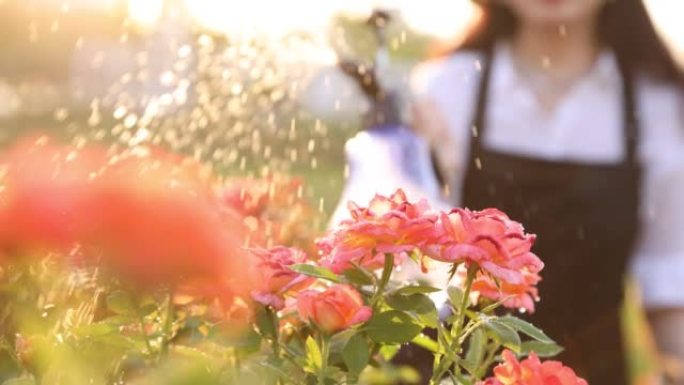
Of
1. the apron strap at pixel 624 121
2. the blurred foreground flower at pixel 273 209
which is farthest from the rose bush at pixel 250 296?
the apron strap at pixel 624 121

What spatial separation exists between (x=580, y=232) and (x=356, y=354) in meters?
1.44

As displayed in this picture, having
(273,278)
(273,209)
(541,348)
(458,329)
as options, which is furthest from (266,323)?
(273,209)

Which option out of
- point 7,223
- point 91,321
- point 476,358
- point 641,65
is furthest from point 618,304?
point 7,223

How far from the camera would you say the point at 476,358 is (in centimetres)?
108

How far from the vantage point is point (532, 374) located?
0.98m

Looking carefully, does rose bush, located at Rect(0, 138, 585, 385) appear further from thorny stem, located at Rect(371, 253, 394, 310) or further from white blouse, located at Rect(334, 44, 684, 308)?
white blouse, located at Rect(334, 44, 684, 308)

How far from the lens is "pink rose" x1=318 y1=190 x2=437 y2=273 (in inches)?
38.0

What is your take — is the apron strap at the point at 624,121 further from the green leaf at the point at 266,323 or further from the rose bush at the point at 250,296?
the green leaf at the point at 266,323

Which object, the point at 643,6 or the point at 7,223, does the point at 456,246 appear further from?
the point at 643,6

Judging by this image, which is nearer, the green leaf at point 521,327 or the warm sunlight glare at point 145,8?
the green leaf at point 521,327

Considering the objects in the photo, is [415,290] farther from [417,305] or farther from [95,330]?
[95,330]

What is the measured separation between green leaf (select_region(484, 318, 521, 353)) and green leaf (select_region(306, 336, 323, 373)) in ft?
0.45

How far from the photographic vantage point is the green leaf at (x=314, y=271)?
969mm

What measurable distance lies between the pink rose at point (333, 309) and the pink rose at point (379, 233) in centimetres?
3
